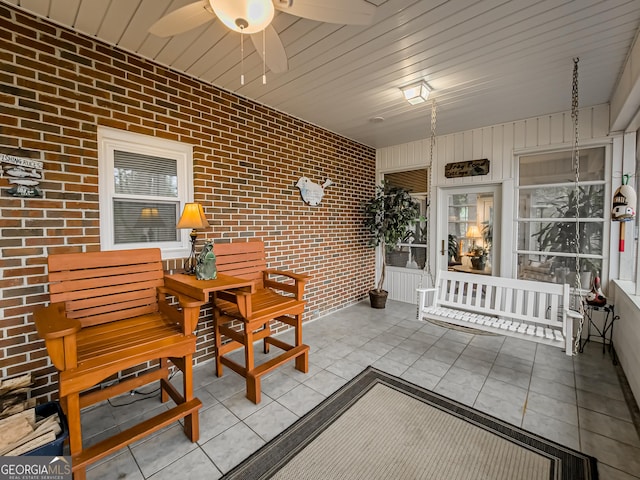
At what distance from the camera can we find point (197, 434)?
1.82 meters

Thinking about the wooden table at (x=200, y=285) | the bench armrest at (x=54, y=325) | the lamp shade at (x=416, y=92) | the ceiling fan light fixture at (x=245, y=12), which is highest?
the lamp shade at (x=416, y=92)

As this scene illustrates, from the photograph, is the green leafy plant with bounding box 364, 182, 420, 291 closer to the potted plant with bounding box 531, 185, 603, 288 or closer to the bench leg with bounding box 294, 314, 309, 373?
the potted plant with bounding box 531, 185, 603, 288

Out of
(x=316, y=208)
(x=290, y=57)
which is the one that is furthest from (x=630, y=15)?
(x=316, y=208)

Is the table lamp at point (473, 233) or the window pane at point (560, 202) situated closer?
the window pane at point (560, 202)

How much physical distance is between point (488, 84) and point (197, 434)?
385 centimetres

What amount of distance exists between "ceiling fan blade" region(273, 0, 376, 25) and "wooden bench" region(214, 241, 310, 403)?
1727mm

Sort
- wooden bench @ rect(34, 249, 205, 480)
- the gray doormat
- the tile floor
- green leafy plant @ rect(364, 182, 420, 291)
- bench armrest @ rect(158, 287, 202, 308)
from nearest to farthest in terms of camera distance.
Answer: wooden bench @ rect(34, 249, 205, 480) → the gray doormat → the tile floor → bench armrest @ rect(158, 287, 202, 308) → green leafy plant @ rect(364, 182, 420, 291)

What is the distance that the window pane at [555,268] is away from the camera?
133 inches

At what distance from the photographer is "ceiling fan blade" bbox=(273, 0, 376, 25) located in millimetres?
1377

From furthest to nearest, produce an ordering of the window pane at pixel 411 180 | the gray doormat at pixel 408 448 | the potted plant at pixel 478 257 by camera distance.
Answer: the window pane at pixel 411 180
the potted plant at pixel 478 257
the gray doormat at pixel 408 448

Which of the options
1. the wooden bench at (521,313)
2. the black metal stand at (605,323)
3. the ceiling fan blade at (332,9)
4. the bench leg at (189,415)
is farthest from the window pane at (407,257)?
the bench leg at (189,415)

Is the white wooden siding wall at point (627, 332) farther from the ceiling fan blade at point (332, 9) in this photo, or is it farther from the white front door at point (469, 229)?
the ceiling fan blade at point (332, 9)

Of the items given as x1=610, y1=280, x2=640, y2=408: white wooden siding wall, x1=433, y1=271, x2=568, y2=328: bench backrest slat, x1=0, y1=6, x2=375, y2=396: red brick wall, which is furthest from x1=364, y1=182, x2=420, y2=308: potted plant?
x1=610, y1=280, x2=640, y2=408: white wooden siding wall

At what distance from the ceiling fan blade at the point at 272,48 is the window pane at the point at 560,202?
3594mm
